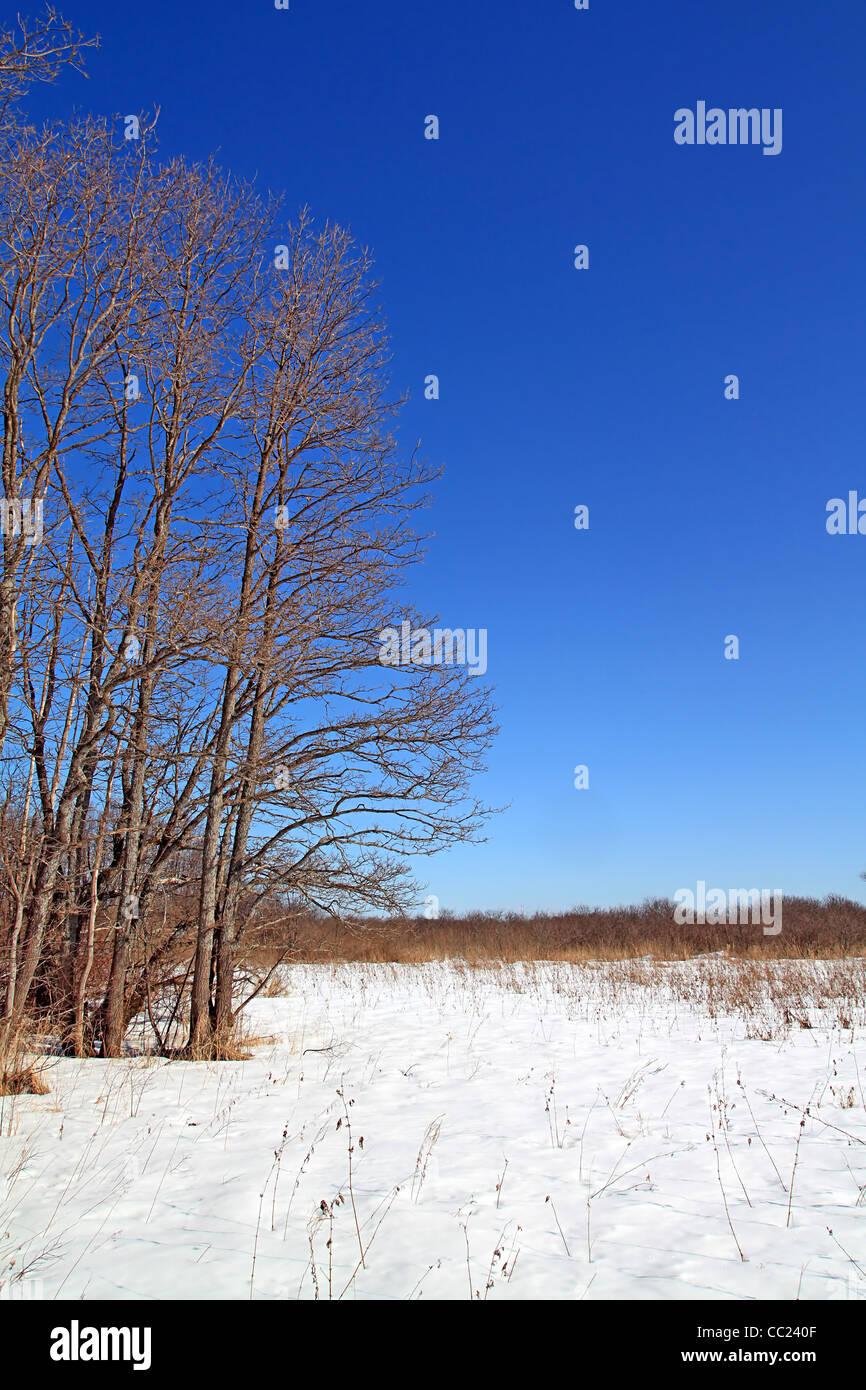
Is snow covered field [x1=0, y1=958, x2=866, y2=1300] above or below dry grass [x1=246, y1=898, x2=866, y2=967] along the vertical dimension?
above

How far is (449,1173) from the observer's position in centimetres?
511

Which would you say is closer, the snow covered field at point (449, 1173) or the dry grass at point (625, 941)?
the snow covered field at point (449, 1173)

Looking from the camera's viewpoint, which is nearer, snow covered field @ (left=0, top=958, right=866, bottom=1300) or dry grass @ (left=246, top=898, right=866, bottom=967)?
snow covered field @ (left=0, top=958, right=866, bottom=1300)

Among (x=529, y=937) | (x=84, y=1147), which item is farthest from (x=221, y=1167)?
(x=529, y=937)

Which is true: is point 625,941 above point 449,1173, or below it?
below

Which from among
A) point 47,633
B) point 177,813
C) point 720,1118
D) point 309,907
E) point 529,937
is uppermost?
point 47,633

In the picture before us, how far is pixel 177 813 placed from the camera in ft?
34.5

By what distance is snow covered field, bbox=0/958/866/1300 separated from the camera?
3.63 meters

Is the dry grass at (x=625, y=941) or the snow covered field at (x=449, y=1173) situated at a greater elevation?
the snow covered field at (x=449, y=1173)

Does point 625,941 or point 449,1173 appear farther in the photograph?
point 625,941

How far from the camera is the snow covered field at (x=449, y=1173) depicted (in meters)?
3.63
